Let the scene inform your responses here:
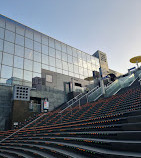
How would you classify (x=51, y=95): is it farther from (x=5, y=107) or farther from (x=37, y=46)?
(x=37, y=46)

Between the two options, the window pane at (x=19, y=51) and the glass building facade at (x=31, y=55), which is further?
the window pane at (x=19, y=51)

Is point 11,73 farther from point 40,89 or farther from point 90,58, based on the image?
point 90,58

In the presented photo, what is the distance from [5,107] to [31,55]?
11488 millimetres

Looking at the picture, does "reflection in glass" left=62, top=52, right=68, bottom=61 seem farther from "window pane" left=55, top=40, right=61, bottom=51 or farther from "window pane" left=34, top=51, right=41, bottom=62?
"window pane" left=34, top=51, right=41, bottom=62

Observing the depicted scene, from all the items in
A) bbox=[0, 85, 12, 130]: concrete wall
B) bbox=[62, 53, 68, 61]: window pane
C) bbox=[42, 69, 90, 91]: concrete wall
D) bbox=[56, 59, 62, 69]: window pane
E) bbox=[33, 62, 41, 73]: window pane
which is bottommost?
bbox=[0, 85, 12, 130]: concrete wall

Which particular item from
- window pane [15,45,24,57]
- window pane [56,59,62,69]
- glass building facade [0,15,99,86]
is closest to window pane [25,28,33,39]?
glass building facade [0,15,99,86]

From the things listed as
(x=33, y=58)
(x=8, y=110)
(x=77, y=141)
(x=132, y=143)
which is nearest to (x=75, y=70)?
(x=33, y=58)

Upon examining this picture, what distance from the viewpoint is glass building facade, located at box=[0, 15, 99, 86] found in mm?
21422

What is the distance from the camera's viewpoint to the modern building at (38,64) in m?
21.0

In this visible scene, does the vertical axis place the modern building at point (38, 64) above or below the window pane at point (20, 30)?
below

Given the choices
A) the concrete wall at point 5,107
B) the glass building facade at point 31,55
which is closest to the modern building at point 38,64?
the glass building facade at point 31,55

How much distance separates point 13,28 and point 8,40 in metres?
3.12

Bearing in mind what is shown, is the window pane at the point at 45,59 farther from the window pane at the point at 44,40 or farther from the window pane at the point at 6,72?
the window pane at the point at 6,72

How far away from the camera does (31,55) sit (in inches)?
968
